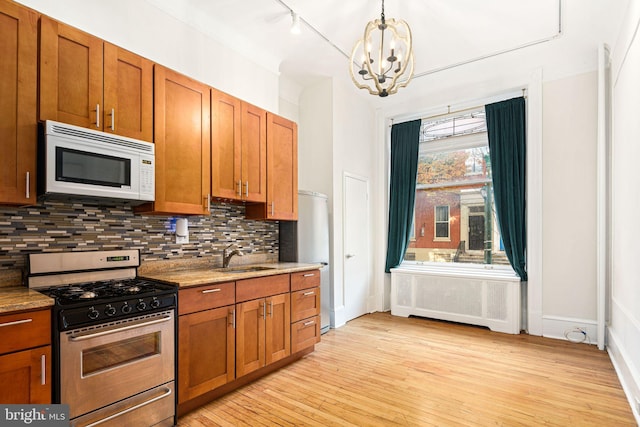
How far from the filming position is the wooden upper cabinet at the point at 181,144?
2.55 metres

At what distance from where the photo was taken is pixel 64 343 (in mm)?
1751

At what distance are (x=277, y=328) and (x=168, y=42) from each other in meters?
2.61

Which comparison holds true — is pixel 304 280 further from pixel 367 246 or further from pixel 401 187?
pixel 401 187

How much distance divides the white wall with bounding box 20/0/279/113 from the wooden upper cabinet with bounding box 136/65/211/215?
372 millimetres

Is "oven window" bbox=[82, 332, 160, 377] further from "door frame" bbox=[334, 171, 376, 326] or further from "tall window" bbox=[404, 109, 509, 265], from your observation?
"tall window" bbox=[404, 109, 509, 265]

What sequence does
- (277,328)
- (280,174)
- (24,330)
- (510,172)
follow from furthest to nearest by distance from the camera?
1. (510,172)
2. (280,174)
3. (277,328)
4. (24,330)

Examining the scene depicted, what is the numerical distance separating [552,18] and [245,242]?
3.69 metres

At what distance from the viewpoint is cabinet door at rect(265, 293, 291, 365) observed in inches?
115

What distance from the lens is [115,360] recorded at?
196cm

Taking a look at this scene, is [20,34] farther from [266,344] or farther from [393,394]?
[393,394]

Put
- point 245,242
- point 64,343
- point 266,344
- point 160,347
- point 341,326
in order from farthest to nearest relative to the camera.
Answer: point 341,326, point 245,242, point 266,344, point 160,347, point 64,343

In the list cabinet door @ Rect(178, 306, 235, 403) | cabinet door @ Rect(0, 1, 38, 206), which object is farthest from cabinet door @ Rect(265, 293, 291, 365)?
cabinet door @ Rect(0, 1, 38, 206)

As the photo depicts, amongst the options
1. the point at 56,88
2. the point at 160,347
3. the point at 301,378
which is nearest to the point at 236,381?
the point at 301,378

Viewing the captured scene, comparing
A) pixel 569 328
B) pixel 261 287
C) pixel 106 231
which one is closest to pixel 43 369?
pixel 106 231
